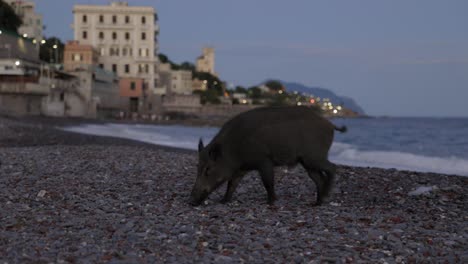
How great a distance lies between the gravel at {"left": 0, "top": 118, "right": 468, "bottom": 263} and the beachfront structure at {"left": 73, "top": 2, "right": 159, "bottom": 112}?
79.5 meters

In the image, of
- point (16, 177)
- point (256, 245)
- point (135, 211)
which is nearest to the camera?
point (256, 245)

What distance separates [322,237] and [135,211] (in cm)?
259

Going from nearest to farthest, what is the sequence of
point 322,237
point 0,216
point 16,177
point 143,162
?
point 322,237
point 0,216
point 16,177
point 143,162

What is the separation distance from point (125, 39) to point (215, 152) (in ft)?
280

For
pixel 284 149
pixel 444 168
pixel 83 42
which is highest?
pixel 83 42

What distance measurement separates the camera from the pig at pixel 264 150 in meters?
9.05

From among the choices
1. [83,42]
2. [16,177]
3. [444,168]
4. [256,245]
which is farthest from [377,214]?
[83,42]

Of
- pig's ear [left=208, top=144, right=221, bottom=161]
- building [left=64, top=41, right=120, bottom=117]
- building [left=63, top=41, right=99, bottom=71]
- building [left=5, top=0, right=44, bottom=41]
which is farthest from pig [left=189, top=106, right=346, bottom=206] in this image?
building [left=5, top=0, right=44, bottom=41]

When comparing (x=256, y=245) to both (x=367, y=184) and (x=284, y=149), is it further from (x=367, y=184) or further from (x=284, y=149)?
(x=367, y=184)

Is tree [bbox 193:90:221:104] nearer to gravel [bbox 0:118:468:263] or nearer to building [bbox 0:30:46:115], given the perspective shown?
building [bbox 0:30:46:115]

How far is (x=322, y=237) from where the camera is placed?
22.8 ft

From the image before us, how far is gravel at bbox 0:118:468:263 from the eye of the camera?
20.3 ft

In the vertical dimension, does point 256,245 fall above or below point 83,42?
below

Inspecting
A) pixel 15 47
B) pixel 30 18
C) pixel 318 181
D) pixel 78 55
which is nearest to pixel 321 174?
pixel 318 181
